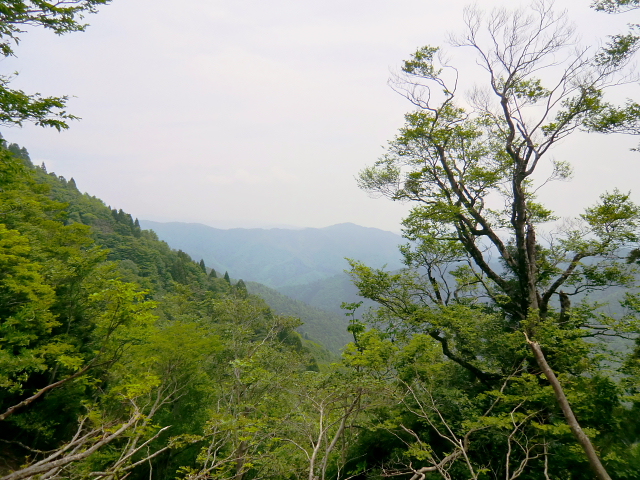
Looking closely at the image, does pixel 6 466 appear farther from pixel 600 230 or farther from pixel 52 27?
pixel 600 230

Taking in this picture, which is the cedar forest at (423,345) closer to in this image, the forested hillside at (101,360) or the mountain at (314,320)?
the forested hillside at (101,360)

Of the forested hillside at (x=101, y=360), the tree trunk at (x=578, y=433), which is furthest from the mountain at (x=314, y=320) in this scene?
the tree trunk at (x=578, y=433)

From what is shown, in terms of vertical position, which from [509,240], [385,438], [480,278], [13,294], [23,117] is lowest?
[385,438]

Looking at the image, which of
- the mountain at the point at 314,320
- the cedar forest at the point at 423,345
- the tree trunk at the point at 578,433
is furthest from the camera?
the mountain at the point at 314,320

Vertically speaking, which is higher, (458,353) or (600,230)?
(600,230)

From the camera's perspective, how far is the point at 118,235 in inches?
2184

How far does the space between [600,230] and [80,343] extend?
18.9 metres

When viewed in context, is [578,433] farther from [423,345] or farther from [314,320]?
[314,320]

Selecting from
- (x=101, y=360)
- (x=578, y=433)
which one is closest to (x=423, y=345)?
(x=578, y=433)

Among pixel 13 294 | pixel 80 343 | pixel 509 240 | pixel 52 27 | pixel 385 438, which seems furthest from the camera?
pixel 80 343

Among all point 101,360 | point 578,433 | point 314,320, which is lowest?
point 314,320

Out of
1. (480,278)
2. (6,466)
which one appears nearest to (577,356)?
(480,278)

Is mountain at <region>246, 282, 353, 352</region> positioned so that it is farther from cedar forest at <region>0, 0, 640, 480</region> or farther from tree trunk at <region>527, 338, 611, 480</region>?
tree trunk at <region>527, 338, 611, 480</region>

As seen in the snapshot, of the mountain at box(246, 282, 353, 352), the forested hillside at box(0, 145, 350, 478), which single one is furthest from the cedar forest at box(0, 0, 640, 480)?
the mountain at box(246, 282, 353, 352)
